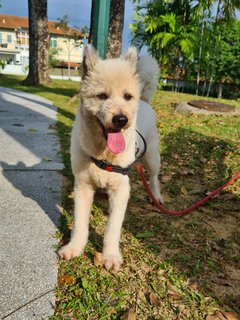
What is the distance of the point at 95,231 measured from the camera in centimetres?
309

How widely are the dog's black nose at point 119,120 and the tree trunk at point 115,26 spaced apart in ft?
24.3

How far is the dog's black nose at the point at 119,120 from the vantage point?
2404 millimetres

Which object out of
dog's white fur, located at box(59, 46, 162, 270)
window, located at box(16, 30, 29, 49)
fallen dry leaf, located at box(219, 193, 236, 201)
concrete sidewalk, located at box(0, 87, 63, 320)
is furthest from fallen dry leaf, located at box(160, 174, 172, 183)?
window, located at box(16, 30, 29, 49)

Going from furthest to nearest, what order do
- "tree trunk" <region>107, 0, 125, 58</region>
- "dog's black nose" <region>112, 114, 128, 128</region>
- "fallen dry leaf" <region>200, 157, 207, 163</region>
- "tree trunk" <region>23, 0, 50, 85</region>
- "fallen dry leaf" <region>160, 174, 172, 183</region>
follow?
"tree trunk" <region>23, 0, 50, 85</region> < "tree trunk" <region>107, 0, 125, 58</region> < "fallen dry leaf" <region>200, 157, 207, 163</region> < "fallen dry leaf" <region>160, 174, 172, 183</region> < "dog's black nose" <region>112, 114, 128, 128</region>

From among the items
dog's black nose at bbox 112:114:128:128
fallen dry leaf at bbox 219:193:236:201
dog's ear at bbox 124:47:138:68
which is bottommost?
fallen dry leaf at bbox 219:193:236:201

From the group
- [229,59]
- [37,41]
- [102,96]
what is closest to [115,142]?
[102,96]

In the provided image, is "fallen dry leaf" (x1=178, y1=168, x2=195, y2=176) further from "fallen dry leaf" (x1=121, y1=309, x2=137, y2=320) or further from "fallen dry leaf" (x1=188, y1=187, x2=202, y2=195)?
"fallen dry leaf" (x1=121, y1=309, x2=137, y2=320)

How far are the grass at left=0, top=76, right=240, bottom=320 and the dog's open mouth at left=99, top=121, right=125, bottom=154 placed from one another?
2.99 feet

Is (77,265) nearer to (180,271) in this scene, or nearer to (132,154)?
(180,271)

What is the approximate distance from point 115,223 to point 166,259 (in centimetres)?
55

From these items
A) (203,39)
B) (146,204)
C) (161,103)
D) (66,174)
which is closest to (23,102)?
(161,103)

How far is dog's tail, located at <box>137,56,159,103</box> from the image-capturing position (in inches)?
114

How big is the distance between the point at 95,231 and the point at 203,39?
1564 centimetres

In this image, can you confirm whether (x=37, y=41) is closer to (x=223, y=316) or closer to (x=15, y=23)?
(x=223, y=316)
